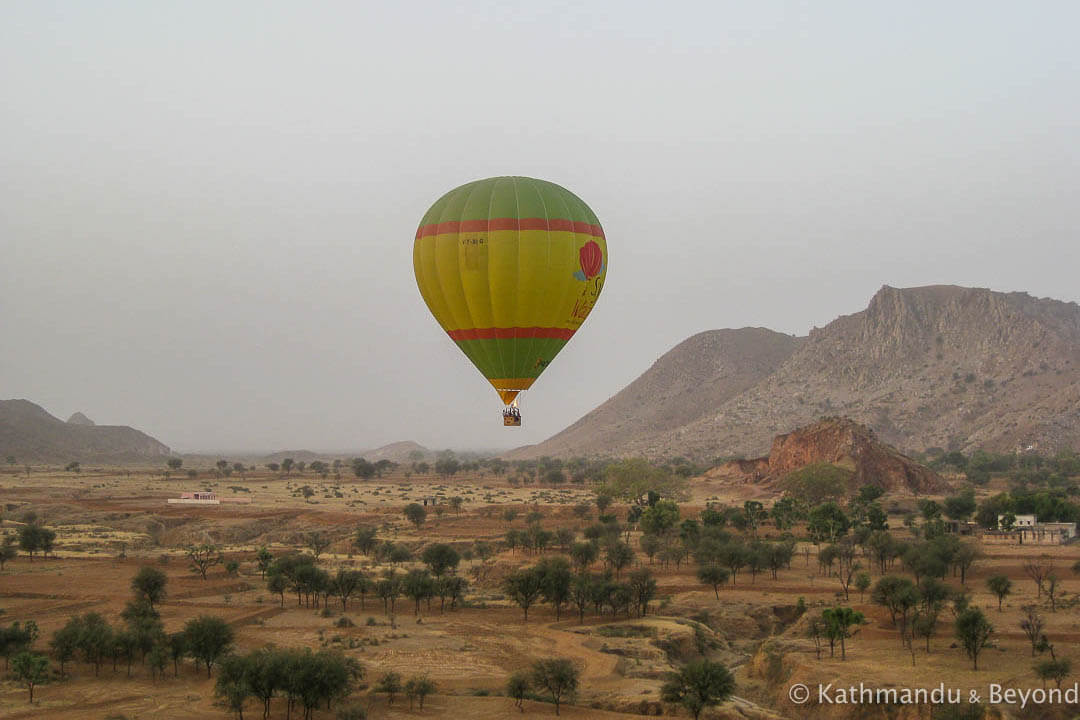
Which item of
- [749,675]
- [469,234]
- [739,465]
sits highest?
[469,234]

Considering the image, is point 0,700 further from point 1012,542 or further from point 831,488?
point 831,488

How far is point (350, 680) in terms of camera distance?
3688 cm

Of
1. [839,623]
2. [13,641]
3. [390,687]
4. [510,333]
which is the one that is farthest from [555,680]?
[13,641]

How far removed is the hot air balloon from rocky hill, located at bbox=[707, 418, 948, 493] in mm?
83441

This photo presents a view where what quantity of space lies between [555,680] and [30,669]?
19763 millimetres

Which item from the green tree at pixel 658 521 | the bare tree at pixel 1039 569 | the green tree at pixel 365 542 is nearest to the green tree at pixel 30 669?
the green tree at pixel 365 542

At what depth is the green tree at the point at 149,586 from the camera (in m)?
52.2

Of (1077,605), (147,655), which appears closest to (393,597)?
(147,655)

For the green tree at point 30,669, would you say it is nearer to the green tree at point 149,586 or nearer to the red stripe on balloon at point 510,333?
the green tree at point 149,586

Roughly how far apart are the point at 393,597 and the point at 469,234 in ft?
72.5

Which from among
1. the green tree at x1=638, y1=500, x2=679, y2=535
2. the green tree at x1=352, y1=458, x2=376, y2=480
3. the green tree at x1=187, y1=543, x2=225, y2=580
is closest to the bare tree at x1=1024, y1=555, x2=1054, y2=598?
the green tree at x1=638, y1=500, x2=679, y2=535

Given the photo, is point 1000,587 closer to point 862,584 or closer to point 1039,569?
point 862,584

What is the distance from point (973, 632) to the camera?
40.0 meters

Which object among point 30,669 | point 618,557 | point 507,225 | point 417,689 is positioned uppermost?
point 507,225
